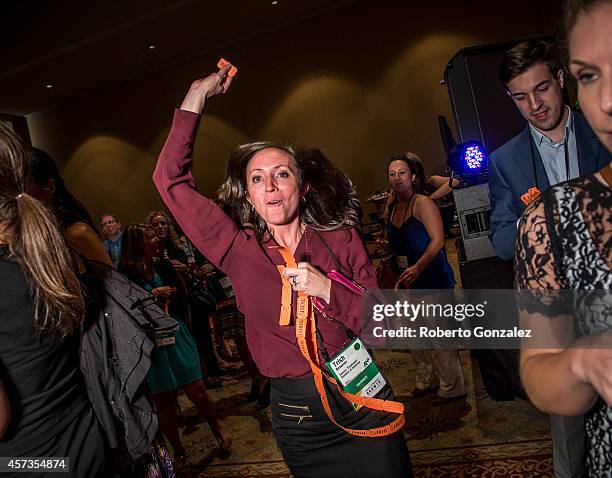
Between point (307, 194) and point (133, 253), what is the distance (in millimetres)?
1977

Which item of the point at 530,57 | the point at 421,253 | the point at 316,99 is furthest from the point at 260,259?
the point at 316,99

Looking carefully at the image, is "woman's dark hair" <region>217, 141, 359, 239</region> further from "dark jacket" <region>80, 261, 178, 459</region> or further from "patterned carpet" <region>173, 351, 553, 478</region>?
"patterned carpet" <region>173, 351, 553, 478</region>

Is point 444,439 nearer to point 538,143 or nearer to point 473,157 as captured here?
point 473,157

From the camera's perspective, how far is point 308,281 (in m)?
1.37

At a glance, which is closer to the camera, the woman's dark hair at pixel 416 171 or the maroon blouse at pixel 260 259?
the maroon blouse at pixel 260 259

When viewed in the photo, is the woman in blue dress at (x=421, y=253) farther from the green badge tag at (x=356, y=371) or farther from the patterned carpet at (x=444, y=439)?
the green badge tag at (x=356, y=371)

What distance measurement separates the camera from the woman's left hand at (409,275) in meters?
2.96

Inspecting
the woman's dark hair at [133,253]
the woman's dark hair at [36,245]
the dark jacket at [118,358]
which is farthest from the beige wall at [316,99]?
the woman's dark hair at [36,245]

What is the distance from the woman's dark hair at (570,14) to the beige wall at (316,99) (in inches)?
310

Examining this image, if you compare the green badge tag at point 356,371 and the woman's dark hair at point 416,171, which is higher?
the woman's dark hair at point 416,171

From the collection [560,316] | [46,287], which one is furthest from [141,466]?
[560,316]

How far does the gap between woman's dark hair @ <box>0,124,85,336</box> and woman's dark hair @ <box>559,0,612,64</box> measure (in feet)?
3.85

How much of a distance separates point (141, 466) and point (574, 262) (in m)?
1.35

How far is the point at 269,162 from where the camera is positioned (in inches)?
62.1
